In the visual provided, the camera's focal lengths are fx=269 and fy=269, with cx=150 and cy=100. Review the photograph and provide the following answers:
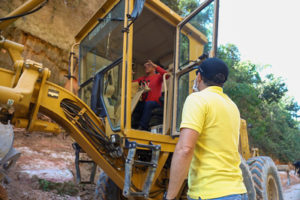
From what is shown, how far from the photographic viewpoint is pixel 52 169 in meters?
5.73

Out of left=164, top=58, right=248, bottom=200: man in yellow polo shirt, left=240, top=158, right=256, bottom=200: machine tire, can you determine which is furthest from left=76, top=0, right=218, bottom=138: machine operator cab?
left=164, top=58, right=248, bottom=200: man in yellow polo shirt

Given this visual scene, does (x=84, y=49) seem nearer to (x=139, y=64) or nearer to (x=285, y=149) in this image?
(x=139, y=64)

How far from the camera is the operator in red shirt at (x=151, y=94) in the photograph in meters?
4.44

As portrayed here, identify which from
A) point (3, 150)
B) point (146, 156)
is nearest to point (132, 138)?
point (146, 156)

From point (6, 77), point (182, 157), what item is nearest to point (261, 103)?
point (6, 77)

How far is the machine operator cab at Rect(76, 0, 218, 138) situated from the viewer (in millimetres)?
3527

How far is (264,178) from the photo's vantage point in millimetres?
4160

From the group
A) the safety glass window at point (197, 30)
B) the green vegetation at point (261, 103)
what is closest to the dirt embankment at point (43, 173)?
the safety glass window at point (197, 30)

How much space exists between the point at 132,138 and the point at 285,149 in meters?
19.1

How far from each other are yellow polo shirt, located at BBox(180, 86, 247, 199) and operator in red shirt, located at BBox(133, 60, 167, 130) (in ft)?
9.10

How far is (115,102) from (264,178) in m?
2.57

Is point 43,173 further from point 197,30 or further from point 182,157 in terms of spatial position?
point 182,157

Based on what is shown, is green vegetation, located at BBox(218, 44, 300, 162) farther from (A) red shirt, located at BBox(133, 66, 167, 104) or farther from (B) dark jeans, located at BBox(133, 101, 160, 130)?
(B) dark jeans, located at BBox(133, 101, 160, 130)

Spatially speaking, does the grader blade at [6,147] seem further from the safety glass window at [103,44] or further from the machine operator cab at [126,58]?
the safety glass window at [103,44]
